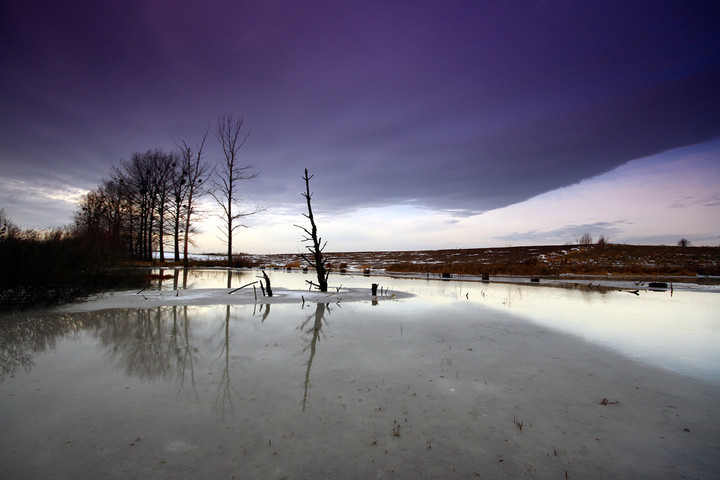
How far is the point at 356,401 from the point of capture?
410 cm

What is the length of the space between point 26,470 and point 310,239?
499 inches

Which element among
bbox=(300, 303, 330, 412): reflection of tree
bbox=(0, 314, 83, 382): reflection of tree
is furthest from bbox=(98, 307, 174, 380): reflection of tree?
bbox=(300, 303, 330, 412): reflection of tree

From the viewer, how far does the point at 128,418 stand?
3619mm

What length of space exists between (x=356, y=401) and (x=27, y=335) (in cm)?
752

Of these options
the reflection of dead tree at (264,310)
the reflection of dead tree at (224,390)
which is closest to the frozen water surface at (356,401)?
the reflection of dead tree at (224,390)

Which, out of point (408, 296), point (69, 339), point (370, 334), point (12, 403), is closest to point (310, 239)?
point (408, 296)

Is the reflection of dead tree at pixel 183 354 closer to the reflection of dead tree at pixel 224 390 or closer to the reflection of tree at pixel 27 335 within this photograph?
the reflection of dead tree at pixel 224 390

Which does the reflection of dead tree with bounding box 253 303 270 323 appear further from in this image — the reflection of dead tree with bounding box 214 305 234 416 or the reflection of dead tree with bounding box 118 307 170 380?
the reflection of dead tree with bounding box 214 305 234 416

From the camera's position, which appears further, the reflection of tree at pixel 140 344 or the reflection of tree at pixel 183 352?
the reflection of tree at pixel 140 344

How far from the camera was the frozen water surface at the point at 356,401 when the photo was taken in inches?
115

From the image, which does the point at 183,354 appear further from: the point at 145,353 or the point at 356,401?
the point at 356,401

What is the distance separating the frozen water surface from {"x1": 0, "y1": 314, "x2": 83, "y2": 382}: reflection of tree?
0.18 feet

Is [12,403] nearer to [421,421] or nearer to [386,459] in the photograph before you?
[386,459]

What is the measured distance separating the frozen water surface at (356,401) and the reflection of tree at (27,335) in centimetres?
5
